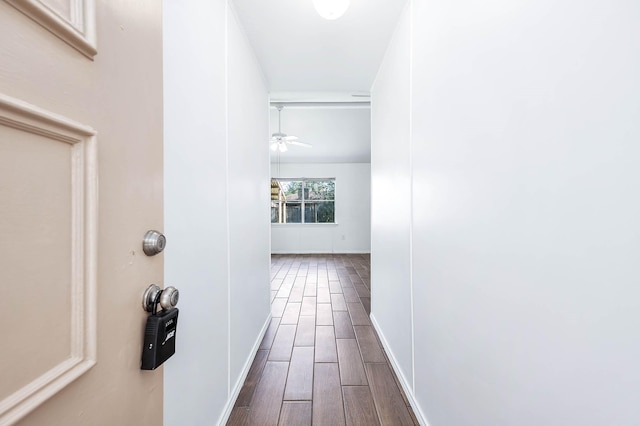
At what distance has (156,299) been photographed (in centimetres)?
61

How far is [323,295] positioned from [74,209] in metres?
3.22

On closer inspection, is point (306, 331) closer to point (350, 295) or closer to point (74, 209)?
point (350, 295)

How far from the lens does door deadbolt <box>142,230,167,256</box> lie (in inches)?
23.4

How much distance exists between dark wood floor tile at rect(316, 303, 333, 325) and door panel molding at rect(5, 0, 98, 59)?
2.53 metres

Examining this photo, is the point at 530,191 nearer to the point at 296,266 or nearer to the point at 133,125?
the point at 133,125

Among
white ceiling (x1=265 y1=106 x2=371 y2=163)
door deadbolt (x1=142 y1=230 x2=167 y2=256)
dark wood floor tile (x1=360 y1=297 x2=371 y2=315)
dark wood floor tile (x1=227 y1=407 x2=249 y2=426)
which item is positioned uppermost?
white ceiling (x1=265 y1=106 x2=371 y2=163)

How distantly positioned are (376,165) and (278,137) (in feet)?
6.68

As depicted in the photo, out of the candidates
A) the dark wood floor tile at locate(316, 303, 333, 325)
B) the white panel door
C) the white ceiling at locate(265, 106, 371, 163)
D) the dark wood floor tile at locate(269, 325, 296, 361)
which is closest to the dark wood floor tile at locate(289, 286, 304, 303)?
the dark wood floor tile at locate(316, 303, 333, 325)

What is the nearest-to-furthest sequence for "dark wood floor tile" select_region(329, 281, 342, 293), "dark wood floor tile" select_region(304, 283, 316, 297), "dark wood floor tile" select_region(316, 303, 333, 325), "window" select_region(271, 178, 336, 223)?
"dark wood floor tile" select_region(316, 303, 333, 325), "dark wood floor tile" select_region(304, 283, 316, 297), "dark wood floor tile" select_region(329, 281, 342, 293), "window" select_region(271, 178, 336, 223)

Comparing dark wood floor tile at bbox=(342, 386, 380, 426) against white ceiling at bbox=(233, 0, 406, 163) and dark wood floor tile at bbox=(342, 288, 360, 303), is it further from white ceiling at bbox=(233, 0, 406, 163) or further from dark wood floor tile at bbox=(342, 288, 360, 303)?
white ceiling at bbox=(233, 0, 406, 163)

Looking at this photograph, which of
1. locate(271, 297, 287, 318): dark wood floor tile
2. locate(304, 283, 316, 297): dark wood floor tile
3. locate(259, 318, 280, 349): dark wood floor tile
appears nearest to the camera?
locate(259, 318, 280, 349): dark wood floor tile

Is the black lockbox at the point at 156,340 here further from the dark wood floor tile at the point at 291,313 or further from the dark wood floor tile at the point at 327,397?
the dark wood floor tile at the point at 291,313

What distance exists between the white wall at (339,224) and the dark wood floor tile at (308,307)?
3499 millimetres

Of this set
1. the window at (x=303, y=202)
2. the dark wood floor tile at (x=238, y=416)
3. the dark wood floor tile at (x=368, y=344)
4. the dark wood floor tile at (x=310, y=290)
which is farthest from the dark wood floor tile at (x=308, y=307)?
the window at (x=303, y=202)
